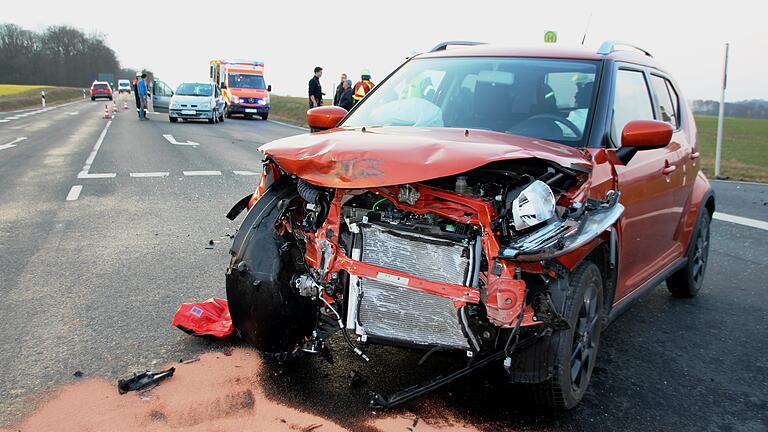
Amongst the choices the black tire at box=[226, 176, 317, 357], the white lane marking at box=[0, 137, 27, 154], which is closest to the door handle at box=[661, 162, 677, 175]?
the black tire at box=[226, 176, 317, 357]

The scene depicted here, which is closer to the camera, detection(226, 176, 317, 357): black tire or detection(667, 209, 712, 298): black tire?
detection(226, 176, 317, 357): black tire

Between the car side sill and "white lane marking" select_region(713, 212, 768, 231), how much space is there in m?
4.38

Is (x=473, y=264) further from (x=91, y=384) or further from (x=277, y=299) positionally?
(x=91, y=384)

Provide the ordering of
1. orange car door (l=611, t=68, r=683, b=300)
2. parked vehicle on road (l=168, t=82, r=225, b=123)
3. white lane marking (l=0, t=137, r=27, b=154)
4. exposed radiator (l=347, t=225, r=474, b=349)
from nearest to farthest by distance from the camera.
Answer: exposed radiator (l=347, t=225, r=474, b=349)
orange car door (l=611, t=68, r=683, b=300)
white lane marking (l=0, t=137, r=27, b=154)
parked vehicle on road (l=168, t=82, r=225, b=123)

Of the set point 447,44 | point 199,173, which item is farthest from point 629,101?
point 199,173

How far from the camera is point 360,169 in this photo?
10.4 ft

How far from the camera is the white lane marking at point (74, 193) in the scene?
970 centimetres

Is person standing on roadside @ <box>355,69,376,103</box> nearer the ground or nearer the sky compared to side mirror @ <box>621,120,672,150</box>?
nearer the sky

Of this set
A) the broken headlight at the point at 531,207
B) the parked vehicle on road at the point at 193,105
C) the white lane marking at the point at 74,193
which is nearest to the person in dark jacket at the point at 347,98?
the white lane marking at the point at 74,193

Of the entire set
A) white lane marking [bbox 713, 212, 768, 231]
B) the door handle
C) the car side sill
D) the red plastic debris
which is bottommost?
white lane marking [bbox 713, 212, 768, 231]

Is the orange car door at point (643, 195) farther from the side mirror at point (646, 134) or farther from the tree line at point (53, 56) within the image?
the tree line at point (53, 56)

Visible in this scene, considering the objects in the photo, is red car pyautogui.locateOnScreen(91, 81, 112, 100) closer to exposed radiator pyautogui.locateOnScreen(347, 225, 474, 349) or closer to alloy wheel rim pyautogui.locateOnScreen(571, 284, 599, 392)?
exposed radiator pyautogui.locateOnScreen(347, 225, 474, 349)

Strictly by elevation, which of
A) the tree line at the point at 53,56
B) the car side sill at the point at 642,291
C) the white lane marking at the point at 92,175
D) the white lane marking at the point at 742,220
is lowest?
the white lane marking at the point at 742,220

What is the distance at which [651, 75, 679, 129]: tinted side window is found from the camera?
5105 millimetres
